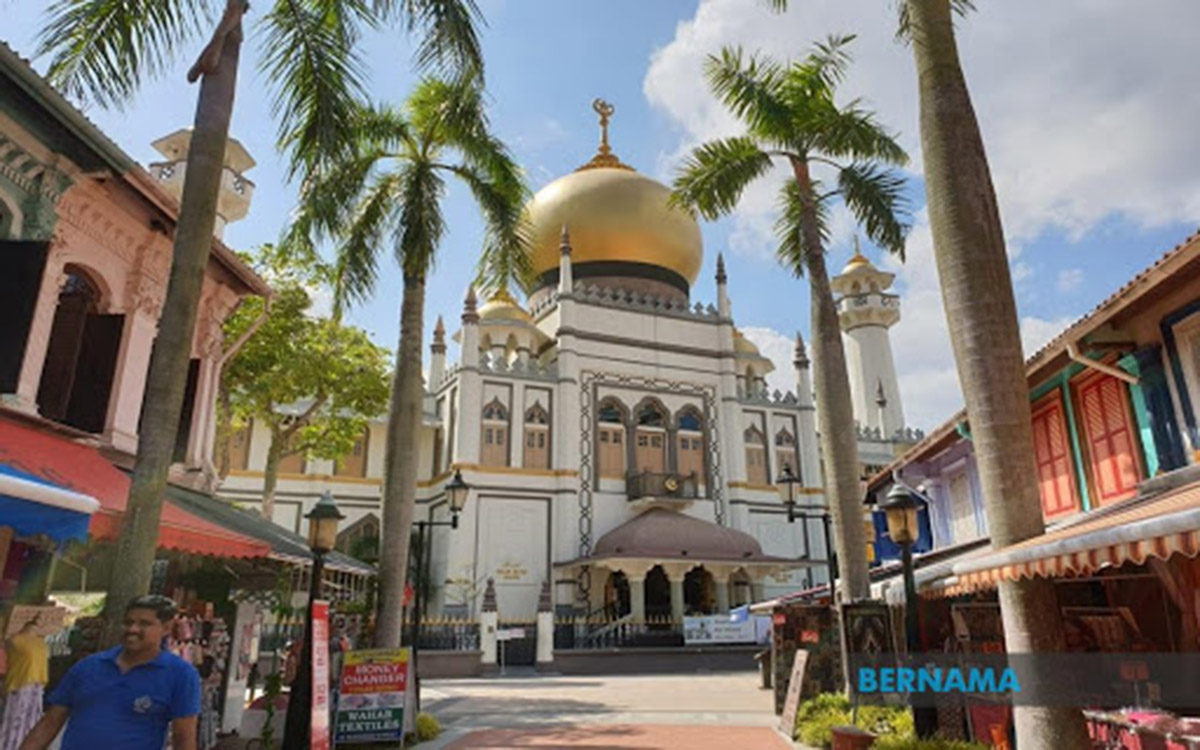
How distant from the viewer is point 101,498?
6.95m

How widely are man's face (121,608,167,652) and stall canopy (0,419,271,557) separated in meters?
2.64

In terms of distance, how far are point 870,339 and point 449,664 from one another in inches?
1178

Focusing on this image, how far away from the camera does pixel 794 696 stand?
34.9 ft

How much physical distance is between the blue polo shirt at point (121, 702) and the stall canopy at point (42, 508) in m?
1.52

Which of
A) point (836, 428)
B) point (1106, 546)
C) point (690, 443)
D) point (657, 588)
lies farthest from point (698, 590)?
point (1106, 546)

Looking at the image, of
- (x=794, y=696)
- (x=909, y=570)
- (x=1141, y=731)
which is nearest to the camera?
(x=1141, y=731)

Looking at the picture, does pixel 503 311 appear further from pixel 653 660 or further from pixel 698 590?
pixel 653 660

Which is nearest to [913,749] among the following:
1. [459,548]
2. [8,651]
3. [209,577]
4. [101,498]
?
[101,498]

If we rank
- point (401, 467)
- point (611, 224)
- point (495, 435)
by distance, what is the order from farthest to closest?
point (611, 224) < point (495, 435) < point (401, 467)

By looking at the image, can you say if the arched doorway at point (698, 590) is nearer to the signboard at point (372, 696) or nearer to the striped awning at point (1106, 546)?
the signboard at point (372, 696)

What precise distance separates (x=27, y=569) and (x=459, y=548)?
64.3 feet

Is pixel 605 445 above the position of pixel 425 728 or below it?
above

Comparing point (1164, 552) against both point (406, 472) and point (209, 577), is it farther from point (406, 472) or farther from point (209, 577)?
point (209, 577)

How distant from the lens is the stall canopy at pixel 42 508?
15.5 ft
